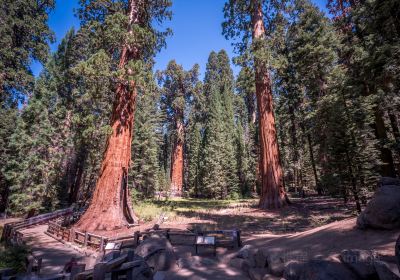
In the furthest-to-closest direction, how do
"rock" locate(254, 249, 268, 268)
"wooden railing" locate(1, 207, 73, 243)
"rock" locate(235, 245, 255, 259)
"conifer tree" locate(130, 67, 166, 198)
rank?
"conifer tree" locate(130, 67, 166, 198) → "wooden railing" locate(1, 207, 73, 243) → "rock" locate(235, 245, 255, 259) → "rock" locate(254, 249, 268, 268)

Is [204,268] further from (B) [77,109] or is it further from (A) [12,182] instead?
(B) [77,109]

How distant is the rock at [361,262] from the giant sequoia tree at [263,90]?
9.84 metres

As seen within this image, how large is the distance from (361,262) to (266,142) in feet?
36.4

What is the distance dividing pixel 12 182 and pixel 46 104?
766cm

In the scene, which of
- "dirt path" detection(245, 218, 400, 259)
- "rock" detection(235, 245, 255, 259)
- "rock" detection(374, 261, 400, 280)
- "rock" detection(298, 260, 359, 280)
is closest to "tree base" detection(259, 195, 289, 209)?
"dirt path" detection(245, 218, 400, 259)

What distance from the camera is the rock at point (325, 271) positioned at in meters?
4.12

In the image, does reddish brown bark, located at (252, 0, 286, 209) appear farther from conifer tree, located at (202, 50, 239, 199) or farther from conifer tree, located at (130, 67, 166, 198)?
conifer tree, located at (202, 50, 239, 199)

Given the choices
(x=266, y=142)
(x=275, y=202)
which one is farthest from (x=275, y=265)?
(x=266, y=142)

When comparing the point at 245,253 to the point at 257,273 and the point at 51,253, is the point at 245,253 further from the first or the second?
the point at 51,253

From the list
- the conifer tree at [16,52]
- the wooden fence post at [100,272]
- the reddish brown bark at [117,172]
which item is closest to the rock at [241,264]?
the wooden fence post at [100,272]

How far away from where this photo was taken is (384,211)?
5.49m

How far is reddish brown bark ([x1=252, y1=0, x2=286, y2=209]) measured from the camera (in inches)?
565

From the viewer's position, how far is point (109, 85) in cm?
1238

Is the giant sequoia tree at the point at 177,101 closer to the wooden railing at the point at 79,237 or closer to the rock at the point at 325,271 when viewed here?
the wooden railing at the point at 79,237
